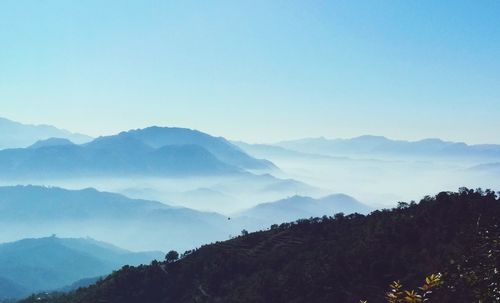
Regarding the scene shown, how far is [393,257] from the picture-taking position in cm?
8200

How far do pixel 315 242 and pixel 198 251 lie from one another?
2981cm

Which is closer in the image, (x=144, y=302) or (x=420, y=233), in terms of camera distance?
(x=420, y=233)

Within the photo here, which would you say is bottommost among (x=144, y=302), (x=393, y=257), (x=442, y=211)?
(x=144, y=302)

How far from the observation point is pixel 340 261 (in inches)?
3346

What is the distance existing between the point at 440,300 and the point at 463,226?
42.0 metres

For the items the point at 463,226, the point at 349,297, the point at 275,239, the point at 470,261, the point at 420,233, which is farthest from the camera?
the point at 275,239

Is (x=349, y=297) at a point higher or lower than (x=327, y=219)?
lower

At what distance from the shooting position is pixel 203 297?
100188 mm

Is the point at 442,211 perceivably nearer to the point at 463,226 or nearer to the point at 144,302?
the point at 463,226

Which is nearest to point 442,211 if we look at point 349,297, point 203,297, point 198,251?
point 349,297

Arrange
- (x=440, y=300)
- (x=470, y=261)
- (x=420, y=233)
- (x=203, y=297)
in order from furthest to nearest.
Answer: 1. (x=203, y=297)
2. (x=420, y=233)
3. (x=470, y=261)
4. (x=440, y=300)

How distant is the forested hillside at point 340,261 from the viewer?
7000 cm

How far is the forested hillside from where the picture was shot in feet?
230

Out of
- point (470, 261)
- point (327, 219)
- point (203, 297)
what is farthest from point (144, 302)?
point (470, 261)
